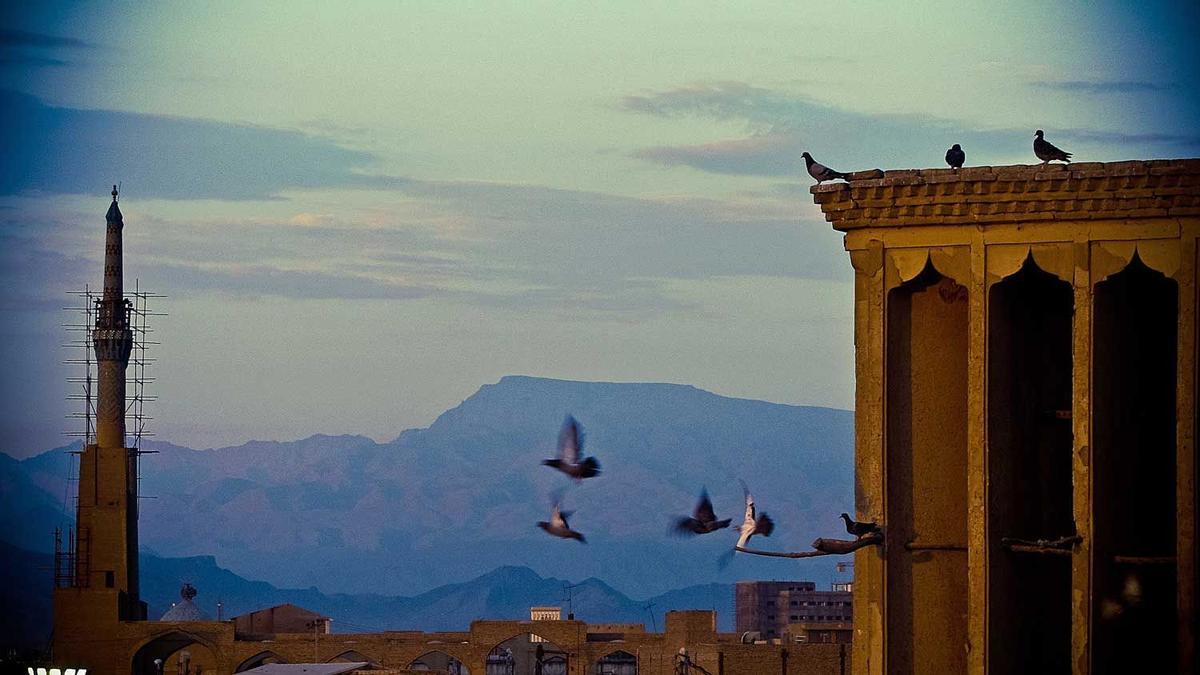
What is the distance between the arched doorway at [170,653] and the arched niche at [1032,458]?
72.9 m

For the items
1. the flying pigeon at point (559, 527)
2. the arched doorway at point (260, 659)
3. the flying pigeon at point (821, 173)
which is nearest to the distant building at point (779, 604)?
the arched doorway at point (260, 659)

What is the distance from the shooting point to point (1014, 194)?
49.6 ft

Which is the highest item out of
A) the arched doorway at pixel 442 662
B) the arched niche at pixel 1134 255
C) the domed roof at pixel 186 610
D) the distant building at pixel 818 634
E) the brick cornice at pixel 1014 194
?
the brick cornice at pixel 1014 194

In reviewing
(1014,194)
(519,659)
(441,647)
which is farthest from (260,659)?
(1014,194)

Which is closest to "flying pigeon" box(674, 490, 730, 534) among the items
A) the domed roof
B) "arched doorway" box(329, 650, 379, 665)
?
"arched doorway" box(329, 650, 379, 665)

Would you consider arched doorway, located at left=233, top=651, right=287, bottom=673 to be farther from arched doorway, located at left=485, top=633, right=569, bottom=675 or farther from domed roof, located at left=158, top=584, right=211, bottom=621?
domed roof, located at left=158, top=584, right=211, bottom=621

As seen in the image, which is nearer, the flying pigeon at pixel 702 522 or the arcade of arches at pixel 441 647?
the flying pigeon at pixel 702 522

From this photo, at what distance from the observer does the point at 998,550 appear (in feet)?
50.1

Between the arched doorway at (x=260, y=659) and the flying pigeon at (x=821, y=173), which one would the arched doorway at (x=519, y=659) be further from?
the flying pigeon at (x=821, y=173)

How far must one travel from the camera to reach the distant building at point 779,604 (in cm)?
11150

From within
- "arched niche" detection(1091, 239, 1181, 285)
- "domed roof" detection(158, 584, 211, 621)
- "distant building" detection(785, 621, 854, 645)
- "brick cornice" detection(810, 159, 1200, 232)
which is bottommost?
"distant building" detection(785, 621, 854, 645)

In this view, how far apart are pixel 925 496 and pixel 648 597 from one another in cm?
13867

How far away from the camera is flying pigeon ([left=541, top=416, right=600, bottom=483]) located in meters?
20.8

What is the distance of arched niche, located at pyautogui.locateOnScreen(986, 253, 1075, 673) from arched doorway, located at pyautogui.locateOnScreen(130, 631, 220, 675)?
239 feet
